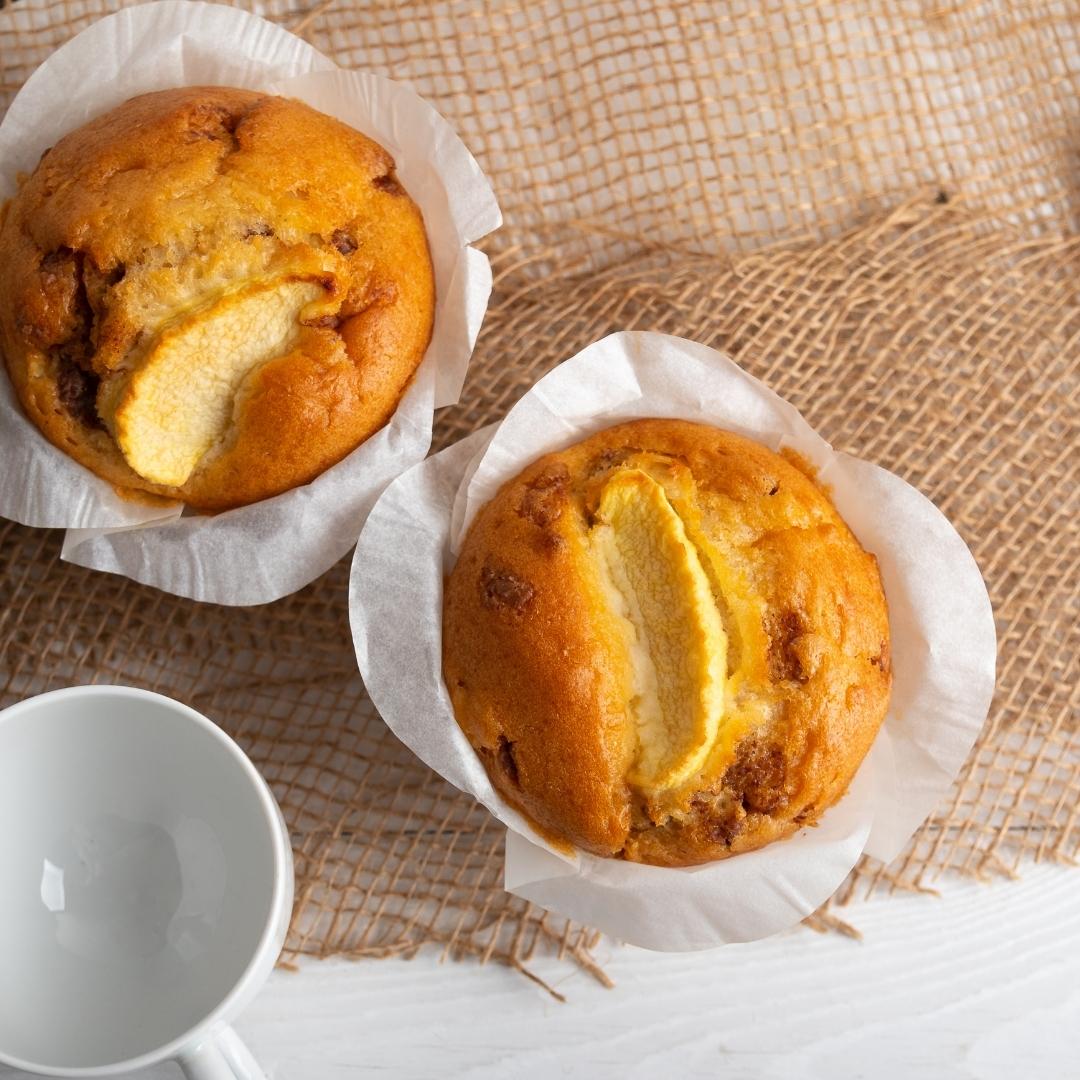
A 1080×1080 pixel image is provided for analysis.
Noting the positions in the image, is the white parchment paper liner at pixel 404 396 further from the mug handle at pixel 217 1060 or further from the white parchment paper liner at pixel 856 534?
the mug handle at pixel 217 1060

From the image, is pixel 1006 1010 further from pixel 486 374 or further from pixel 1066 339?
pixel 486 374

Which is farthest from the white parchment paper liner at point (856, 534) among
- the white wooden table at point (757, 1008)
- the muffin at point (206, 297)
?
the white wooden table at point (757, 1008)

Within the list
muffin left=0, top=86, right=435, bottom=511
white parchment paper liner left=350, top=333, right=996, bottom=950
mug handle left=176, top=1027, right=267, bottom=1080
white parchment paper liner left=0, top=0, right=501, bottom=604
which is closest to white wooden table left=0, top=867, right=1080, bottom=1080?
white parchment paper liner left=350, top=333, right=996, bottom=950

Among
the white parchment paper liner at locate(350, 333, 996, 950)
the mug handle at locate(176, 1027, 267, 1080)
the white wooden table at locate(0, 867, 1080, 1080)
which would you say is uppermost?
the white parchment paper liner at locate(350, 333, 996, 950)

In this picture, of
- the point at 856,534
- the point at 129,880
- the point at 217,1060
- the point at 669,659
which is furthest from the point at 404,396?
the point at 217,1060

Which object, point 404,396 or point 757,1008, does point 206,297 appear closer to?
point 404,396

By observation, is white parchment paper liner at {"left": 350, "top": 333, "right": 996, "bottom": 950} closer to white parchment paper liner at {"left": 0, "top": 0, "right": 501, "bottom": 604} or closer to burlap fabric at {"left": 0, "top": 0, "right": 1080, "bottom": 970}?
white parchment paper liner at {"left": 0, "top": 0, "right": 501, "bottom": 604}
